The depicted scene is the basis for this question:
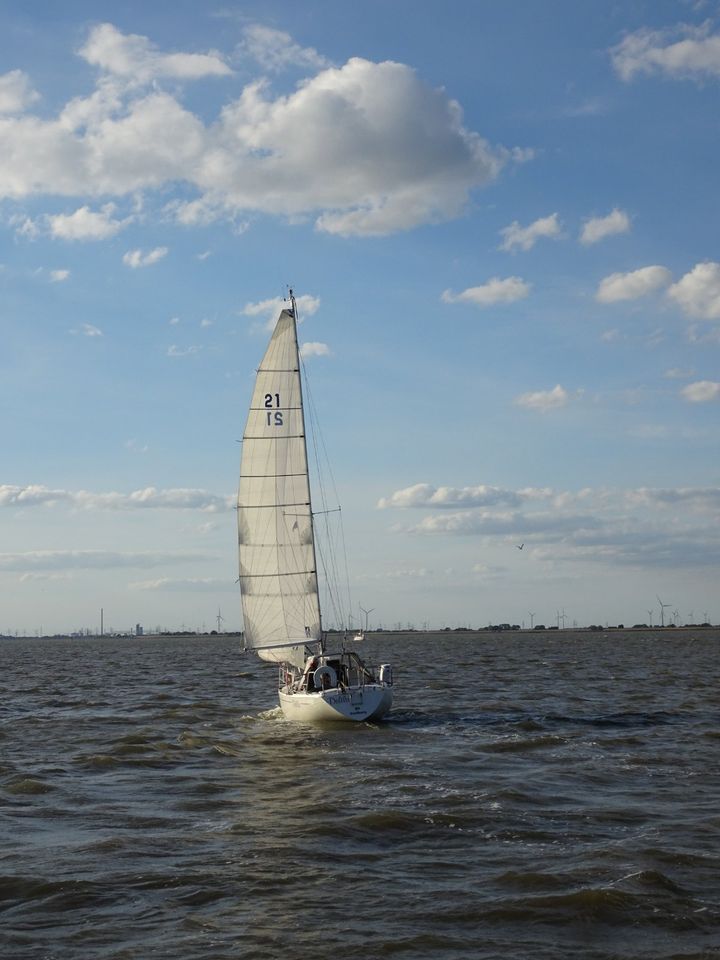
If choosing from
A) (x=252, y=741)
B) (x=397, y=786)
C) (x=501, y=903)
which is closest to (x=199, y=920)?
(x=501, y=903)

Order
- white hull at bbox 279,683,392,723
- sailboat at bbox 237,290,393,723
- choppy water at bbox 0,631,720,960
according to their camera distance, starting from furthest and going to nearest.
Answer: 1. sailboat at bbox 237,290,393,723
2. white hull at bbox 279,683,392,723
3. choppy water at bbox 0,631,720,960

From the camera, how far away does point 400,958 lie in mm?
13297

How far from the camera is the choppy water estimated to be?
14273mm

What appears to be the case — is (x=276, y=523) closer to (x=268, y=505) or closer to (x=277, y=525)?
(x=277, y=525)

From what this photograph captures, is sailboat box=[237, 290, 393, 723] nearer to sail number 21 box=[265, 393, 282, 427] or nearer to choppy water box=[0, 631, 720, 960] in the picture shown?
sail number 21 box=[265, 393, 282, 427]

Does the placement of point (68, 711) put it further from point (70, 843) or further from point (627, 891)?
point (627, 891)

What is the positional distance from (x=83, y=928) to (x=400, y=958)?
4748 millimetres

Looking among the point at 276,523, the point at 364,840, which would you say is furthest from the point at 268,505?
the point at 364,840

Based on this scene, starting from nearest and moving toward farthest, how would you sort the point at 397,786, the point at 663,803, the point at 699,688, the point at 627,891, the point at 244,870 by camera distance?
the point at 627,891 < the point at 244,870 < the point at 663,803 < the point at 397,786 < the point at 699,688

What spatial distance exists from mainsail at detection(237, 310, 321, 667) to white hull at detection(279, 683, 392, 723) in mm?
4247

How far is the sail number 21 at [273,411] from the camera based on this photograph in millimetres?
42438

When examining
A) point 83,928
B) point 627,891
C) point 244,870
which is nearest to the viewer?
point 83,928

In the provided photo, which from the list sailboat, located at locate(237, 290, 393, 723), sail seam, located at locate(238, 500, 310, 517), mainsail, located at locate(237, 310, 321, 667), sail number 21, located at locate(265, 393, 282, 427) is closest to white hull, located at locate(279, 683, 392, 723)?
sailboat, located at locate(237, 290, 393, 723)

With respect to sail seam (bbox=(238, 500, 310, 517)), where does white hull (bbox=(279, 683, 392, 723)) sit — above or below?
below
